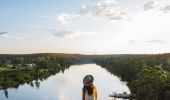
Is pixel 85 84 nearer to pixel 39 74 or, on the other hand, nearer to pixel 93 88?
pixel 93 88

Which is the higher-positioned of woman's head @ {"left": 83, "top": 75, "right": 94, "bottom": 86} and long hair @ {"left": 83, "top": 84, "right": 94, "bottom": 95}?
woman's head @ {"left": 83, "top": 75, "right": 94, "bottom": 86}

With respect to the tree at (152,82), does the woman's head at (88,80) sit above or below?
above

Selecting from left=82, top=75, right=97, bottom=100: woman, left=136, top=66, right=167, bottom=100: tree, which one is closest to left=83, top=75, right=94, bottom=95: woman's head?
left=82, top=75, right=97, bottom=100: woman

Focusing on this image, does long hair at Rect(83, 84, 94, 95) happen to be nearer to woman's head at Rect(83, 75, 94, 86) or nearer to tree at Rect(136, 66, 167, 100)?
woman's head at Rect(83, 75, 94, 86)

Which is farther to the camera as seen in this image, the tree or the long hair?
the tree

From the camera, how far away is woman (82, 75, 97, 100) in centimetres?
457

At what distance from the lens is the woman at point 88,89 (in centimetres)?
457

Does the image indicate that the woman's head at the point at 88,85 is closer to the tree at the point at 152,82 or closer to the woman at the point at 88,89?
the woman at the point at 88,89

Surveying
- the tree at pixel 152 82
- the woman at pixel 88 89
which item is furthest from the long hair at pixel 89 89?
the tree at pixel 152 82

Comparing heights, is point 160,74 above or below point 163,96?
above

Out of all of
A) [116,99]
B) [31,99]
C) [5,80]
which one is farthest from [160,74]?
[5,80]

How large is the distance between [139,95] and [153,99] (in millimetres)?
3418

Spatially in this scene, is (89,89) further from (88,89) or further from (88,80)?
(88,80)

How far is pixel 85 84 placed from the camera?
180 inches
